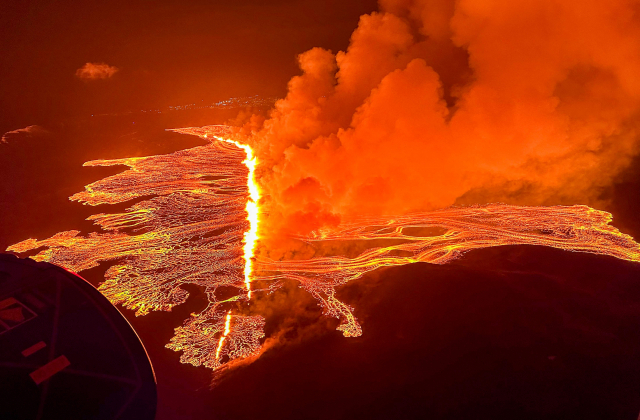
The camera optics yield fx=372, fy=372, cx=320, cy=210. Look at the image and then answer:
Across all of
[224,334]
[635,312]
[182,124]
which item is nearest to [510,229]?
[635,312]

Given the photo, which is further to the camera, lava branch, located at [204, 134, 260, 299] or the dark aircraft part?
lava branch, located at [204, 134, 260, 299]

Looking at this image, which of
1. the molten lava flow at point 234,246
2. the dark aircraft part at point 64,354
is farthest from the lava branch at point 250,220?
the dark aircraft part at point 64,354

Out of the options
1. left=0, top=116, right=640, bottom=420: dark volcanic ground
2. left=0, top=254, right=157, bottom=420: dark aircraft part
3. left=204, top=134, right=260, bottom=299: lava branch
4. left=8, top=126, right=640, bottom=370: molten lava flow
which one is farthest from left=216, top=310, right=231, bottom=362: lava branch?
left=0, top=254, right=157, bottom=420: dark aircraft part

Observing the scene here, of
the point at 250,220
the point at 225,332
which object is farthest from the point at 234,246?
the point at 225,332

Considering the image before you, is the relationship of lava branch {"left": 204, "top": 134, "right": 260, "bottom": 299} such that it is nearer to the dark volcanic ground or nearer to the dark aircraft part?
the dark volcanic ground

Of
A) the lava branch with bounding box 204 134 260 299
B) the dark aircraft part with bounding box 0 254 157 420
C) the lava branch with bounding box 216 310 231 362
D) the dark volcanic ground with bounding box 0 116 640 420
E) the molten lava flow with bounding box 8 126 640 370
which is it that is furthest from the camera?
the lava branch with bounding box 204 134 260 299

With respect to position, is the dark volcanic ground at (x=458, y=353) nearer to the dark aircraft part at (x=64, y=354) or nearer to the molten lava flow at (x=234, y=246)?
the molten lava flow at (x=234, y=246)
